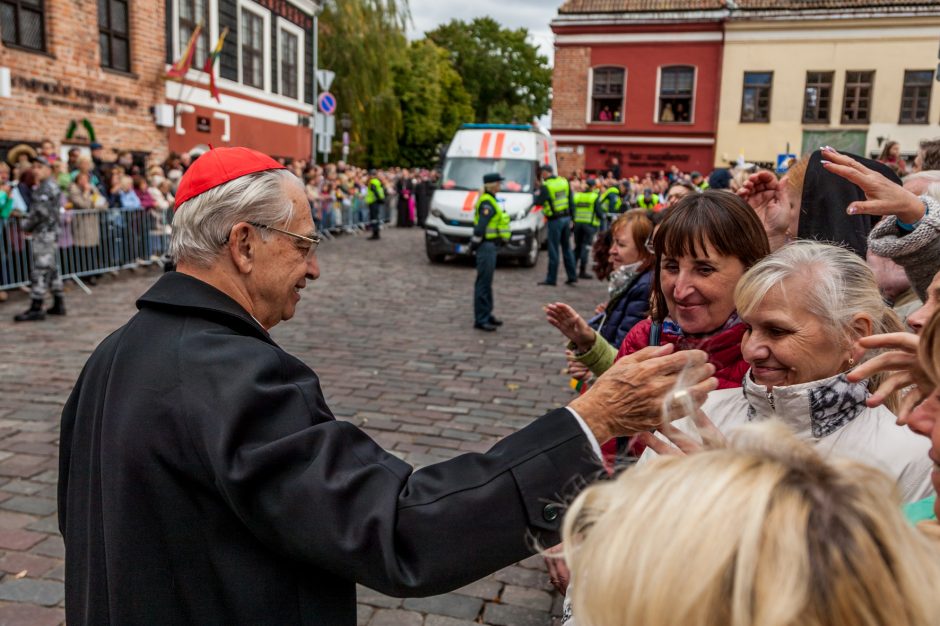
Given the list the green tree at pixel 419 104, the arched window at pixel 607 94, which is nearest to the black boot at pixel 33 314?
the arched window at pixel 607 94

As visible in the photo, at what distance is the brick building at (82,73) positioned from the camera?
1369 cm

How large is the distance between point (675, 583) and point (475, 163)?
53.9 ft

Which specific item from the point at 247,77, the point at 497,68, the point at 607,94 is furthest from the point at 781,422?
the point at 497,68

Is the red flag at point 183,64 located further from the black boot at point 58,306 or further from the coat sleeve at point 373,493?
the coat sleeve at point 373,493

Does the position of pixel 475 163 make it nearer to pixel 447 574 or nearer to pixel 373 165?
pixel 447 574

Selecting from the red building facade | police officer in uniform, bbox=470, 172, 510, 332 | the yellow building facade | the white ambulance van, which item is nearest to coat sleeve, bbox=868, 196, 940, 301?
police officer in uniform, bbox=470, 172, 510, 332

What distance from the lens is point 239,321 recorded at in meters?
1.66

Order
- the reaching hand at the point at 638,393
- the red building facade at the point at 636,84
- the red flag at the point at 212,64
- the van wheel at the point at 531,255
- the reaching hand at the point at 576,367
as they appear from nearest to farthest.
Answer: the reaching hand at the point at 638,393 → the reaching hand at the point at 576,367 → the van wheel at the point at 531,255 → the red flag at the point at 212,64 → the red building facade at the point at 636,84

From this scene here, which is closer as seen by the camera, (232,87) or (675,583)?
(675,583)

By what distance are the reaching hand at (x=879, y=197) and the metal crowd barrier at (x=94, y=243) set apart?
1059 centimetres

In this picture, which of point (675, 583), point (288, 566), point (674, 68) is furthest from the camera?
point (674, 68)

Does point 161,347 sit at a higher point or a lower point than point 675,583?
higher

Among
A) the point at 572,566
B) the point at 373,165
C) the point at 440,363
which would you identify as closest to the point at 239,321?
the point at 572,566

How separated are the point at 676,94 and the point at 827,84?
19.7 ft
